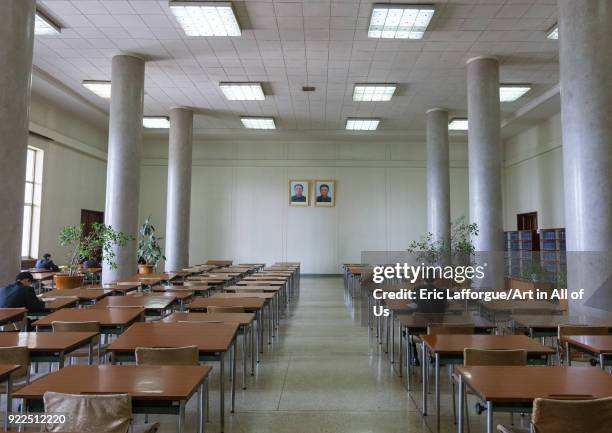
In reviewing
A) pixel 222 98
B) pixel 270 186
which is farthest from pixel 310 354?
pixel 270 186

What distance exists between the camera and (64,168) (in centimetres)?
1371

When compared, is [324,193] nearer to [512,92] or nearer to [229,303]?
[512,92]

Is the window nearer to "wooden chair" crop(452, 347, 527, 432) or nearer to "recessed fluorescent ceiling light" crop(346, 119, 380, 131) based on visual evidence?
"recessed fluorescent ceiling light" crop(346, 119, 380, 131)

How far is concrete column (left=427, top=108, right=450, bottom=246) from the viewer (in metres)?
12.7

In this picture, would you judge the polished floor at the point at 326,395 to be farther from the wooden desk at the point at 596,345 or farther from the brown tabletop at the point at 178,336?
the wooden desk at the point at 596,345

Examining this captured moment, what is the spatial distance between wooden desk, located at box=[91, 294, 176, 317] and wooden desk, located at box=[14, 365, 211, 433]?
2.38m

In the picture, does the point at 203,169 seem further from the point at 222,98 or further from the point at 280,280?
the point at 280,280

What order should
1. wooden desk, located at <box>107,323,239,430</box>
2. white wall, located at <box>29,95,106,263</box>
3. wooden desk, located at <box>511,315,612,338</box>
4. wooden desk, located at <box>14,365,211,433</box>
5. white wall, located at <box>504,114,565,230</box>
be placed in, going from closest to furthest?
wooden desk, located at <box>14,365,211,433</box> → wooden desk, located at <box>107,323,239,430</box> → wooden desk, located at <box>511,315,612,338</box> → white wall, located at <box>29,95,106,263</box> → white wall, located at <box>504,114,565,230</box>

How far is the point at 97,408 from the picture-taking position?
194cm

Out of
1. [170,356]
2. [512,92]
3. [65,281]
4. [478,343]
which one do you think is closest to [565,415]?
[478,343]

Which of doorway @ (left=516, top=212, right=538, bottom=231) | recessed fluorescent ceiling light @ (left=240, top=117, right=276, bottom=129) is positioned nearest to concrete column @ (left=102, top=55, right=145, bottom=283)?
recessed fluorescent ceiling light @ (left=240, top=117, right=276, bottom=129)

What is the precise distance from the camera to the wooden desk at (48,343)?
2.94 m

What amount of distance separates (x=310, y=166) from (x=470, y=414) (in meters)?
14.3

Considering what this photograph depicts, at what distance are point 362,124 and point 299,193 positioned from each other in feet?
13.3
